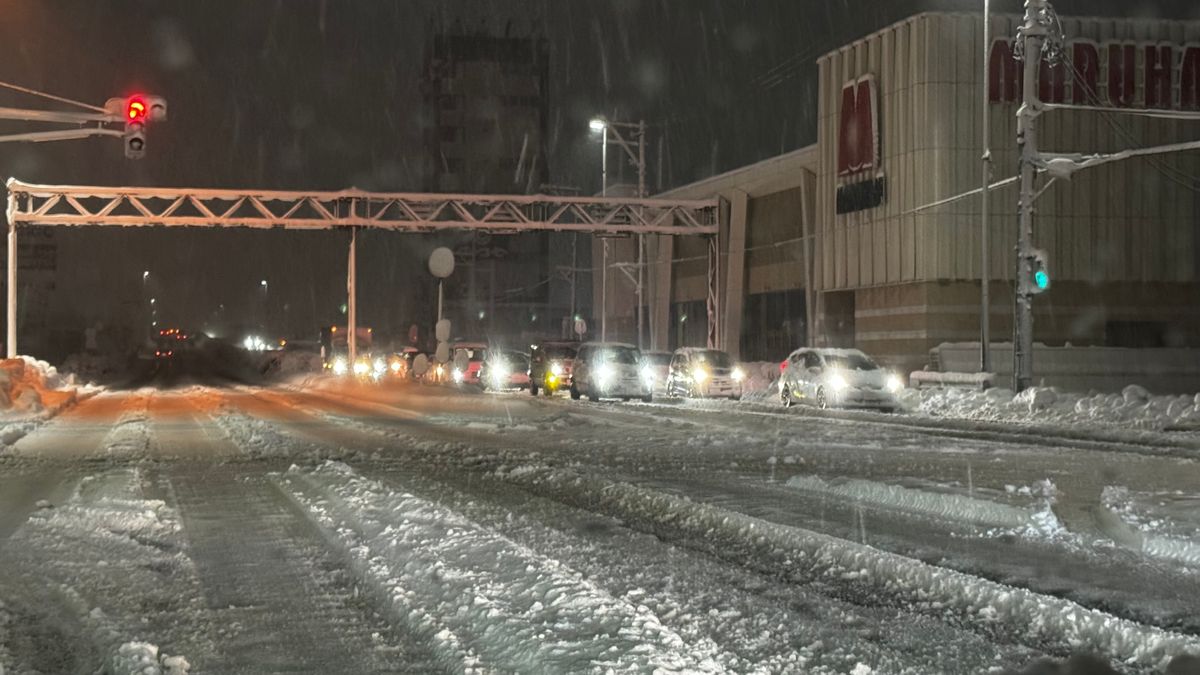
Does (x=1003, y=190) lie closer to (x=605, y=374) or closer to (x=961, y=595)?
(x=605, y=374)

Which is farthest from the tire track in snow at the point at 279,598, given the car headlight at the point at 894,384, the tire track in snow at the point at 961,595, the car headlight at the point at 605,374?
the car headlight at the point at 605,374

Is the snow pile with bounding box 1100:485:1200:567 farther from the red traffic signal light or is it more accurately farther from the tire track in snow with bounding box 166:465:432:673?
the red traffic signal light

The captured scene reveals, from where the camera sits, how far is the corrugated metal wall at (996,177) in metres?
42.1

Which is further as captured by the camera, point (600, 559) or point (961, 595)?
point (600, 559)

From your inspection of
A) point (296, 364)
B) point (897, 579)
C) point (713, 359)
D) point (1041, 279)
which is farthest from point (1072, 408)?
point (296, 364)

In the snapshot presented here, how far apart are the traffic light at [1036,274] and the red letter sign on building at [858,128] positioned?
1597 cm

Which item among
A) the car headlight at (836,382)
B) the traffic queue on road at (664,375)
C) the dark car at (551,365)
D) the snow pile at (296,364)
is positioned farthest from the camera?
the snow pile at (296,364)

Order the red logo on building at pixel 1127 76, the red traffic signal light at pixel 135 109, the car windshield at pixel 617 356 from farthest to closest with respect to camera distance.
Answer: the red logo on building at pixel 1127 76 → the car windshield at pixel 617 356 → the red traffic signal light at pixel 135 109

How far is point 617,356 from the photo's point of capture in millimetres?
→ 37125

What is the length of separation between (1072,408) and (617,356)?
14.2 metres

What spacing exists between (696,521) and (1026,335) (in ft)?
65.6

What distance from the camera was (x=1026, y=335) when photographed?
29.1 metres

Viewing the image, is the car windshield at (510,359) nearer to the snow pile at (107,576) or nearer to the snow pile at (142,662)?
the snow pile at (107,576)

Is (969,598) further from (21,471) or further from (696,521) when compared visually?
(21,471)
